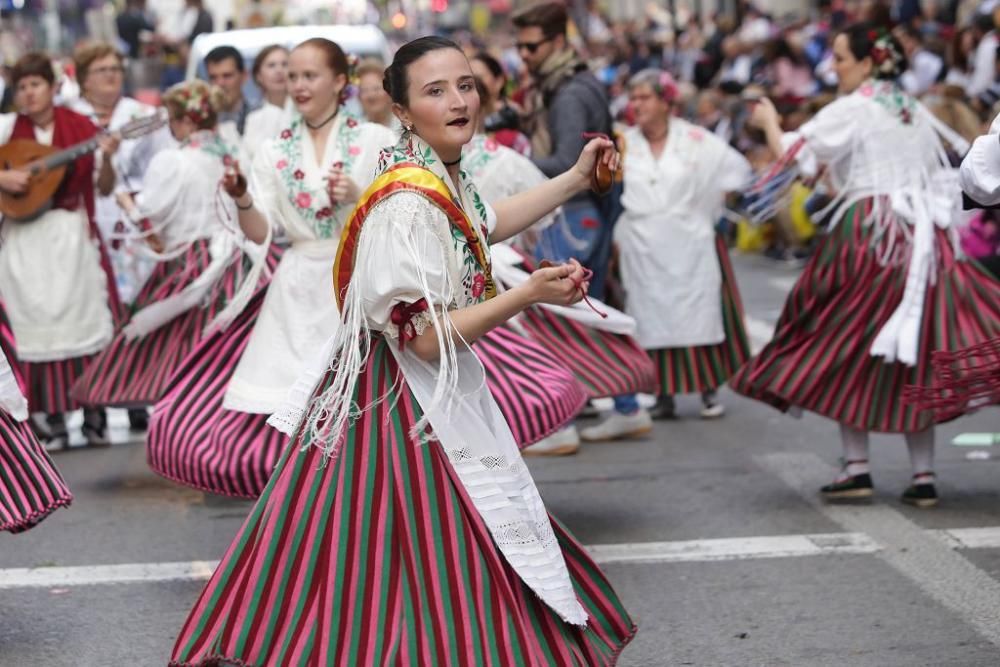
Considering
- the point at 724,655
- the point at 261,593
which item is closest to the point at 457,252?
the point at 261,593

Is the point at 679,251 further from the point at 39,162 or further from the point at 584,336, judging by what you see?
the point at 39,162

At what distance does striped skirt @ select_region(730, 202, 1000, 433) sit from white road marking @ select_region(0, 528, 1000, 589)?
0.54 m

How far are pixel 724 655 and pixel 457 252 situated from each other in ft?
5.51

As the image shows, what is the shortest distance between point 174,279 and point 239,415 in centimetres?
226

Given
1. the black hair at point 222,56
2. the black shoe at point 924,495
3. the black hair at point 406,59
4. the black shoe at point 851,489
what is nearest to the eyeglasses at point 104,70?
the black hair at point 222,56

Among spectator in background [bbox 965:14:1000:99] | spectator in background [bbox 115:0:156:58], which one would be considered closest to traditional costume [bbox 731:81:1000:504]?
spectator in background [bbox 965:14:1000:99]

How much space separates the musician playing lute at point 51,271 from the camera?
8609 millimetres

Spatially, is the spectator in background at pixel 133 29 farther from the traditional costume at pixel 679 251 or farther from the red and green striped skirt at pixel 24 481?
the red and green striped skirt at pixel 24 481

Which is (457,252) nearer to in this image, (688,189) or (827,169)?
(827,169)

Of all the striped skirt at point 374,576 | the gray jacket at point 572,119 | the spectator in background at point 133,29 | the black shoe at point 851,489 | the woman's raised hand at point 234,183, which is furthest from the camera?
the spectator in background at point 133,29

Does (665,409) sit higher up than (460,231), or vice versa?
(460,231)

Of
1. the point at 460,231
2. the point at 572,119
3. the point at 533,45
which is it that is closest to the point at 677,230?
the point at 572,119

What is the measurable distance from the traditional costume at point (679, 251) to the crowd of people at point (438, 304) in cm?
2

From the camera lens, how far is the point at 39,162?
8.39 m
